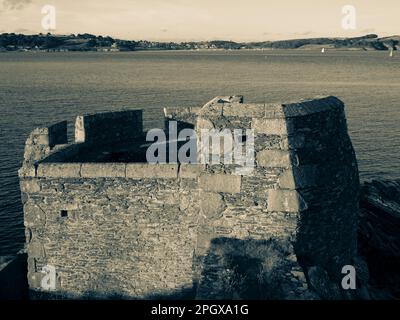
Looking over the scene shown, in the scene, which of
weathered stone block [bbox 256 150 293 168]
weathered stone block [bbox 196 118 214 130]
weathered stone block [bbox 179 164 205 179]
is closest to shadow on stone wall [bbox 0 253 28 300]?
weathered stone block [bbox 179 164 205 179]

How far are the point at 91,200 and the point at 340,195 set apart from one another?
6.13 metres

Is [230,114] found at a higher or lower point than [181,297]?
higher

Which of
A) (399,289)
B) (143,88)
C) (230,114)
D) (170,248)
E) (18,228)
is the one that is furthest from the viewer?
(143,88)

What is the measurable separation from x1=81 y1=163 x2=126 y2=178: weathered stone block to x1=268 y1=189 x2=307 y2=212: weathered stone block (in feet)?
12.6

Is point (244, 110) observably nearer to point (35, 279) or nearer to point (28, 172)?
point (28, 172)

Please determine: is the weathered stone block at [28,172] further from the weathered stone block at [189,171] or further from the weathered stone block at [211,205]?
the weathered stone block at [211,205]

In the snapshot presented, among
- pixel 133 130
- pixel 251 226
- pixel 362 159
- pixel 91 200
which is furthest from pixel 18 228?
pixel 362 159

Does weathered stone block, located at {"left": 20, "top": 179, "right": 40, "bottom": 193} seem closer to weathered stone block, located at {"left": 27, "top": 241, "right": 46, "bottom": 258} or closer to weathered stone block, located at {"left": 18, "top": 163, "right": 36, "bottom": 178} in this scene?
weathered stone block, located at {"left": 18, "top": 163, "right": 36, "bottom": 178}

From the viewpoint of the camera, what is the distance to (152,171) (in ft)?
36.4

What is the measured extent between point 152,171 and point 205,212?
6.09ft

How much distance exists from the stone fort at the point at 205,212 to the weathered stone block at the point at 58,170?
3cm

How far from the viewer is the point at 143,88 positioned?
75438mm

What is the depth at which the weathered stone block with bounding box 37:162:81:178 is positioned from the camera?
37.9ft

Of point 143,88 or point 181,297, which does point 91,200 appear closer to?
point 181,297
